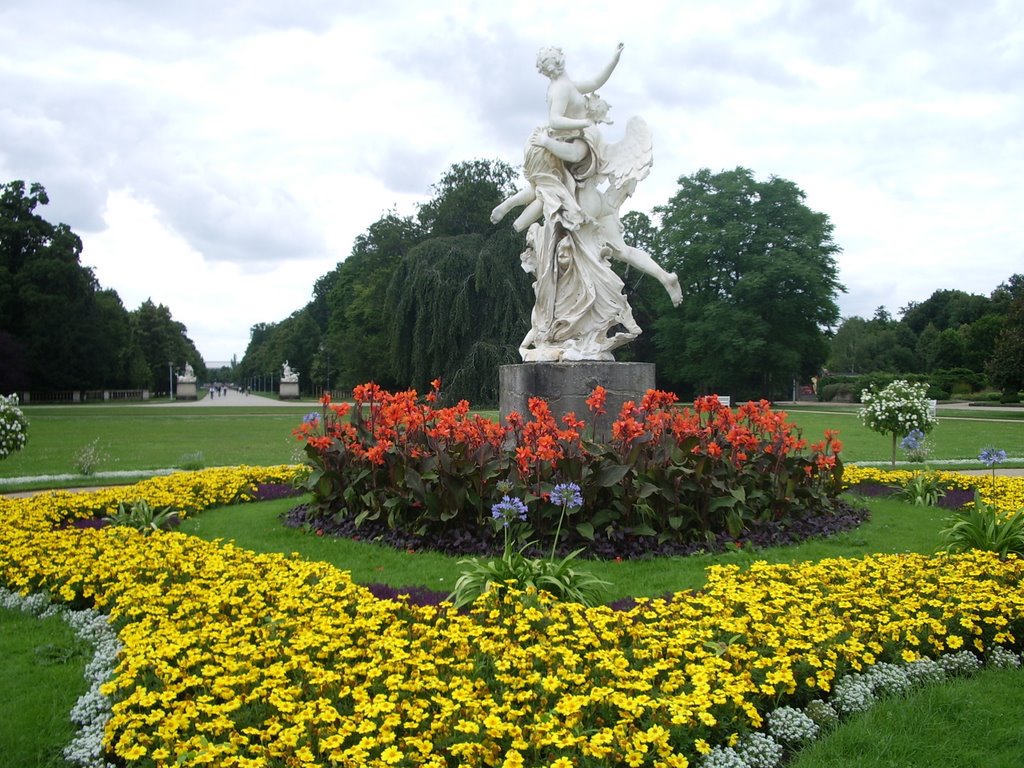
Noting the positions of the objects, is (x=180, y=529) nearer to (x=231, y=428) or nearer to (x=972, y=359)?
(x=231, y=428)

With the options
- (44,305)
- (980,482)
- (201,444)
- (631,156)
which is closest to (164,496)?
(631,156)

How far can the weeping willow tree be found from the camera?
28.0 meters

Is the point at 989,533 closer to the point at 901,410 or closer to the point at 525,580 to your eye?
the point at 525,580

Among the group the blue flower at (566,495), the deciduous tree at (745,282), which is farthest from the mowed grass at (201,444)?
the deciduous tree at (745,282)

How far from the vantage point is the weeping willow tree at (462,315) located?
2795 cm

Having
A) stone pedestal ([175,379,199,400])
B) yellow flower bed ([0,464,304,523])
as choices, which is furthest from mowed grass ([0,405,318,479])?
stone pedestal ([175,379,199,400])

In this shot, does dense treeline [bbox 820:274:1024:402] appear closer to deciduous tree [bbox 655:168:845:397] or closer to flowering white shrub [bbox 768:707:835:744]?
deciduous tree [bbox 655:168:845:397]

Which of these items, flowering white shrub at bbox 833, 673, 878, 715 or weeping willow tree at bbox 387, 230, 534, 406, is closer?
flowering white shrub at bbox 833, 673, 878, 715

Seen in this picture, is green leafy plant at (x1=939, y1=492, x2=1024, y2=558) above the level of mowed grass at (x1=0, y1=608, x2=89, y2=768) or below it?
above

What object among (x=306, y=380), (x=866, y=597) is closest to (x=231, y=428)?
(x=866, y=597)

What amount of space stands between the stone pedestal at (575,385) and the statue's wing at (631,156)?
2.26 m

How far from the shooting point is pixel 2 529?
252 inches

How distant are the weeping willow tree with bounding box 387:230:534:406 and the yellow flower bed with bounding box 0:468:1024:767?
22708 millimetres

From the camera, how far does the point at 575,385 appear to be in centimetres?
→ 817
